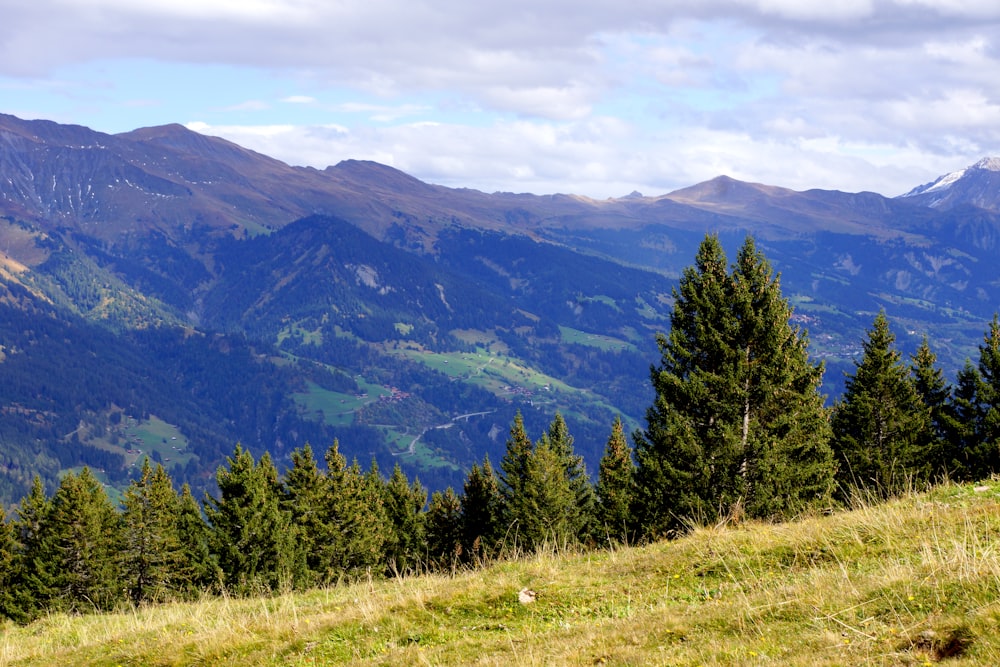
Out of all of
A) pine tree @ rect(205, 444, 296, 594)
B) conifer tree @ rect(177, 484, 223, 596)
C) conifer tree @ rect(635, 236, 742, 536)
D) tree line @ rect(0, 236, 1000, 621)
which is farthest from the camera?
conifer tree @ rect(177, 484, 223, 596)

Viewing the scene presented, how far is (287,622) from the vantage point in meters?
12.3

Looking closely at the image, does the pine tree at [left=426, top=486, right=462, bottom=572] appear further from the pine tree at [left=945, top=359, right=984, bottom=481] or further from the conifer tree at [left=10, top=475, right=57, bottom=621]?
the pine tree at [left=945, top=359, right=984, bottom=481]

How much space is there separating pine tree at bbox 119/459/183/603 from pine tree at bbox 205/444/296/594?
5607 mm

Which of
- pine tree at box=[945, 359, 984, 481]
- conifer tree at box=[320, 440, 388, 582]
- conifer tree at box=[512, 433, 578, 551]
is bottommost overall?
conifer tree at box=[320, 440, 388, 582]

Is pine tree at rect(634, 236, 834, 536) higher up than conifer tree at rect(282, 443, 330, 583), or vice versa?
pine tree at rect(634, 236, 834, 536)

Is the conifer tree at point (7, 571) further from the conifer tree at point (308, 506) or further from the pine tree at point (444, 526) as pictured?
the pine tree at point (444, 526)

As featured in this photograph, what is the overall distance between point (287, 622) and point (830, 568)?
8994 mm

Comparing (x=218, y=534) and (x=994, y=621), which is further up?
(x=994, y=621)

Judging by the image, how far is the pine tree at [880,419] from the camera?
40156 mm

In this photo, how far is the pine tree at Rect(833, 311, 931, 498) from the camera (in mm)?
40156

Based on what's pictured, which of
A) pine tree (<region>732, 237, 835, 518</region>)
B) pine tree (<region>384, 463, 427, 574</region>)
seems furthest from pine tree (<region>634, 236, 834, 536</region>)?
pine tree (<region>384, 463, 427, 574</region>)

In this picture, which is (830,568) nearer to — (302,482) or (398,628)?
(398,628)

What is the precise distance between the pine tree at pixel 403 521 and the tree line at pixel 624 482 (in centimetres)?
21

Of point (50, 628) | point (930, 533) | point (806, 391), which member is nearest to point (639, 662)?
point (930, 533)
